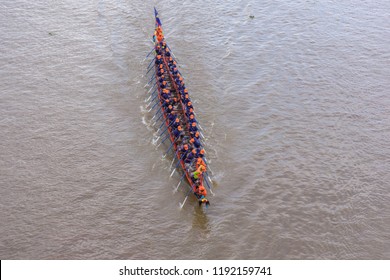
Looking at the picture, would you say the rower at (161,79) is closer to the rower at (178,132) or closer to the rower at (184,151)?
the rower at (178,132)

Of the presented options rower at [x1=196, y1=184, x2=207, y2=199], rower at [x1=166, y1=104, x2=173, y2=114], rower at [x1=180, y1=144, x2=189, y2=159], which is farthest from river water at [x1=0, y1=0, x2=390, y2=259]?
rower at [x1=166, y1=104, x2=173, y2=114]

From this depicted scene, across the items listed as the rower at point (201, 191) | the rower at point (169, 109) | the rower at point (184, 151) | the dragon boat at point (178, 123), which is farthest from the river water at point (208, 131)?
the rower at point (169, 109)

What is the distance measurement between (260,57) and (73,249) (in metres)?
16.7

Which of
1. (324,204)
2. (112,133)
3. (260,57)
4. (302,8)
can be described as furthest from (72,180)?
(302,8)

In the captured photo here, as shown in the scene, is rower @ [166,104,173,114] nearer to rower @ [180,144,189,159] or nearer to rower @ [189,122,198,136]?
rower @ [189,122,198,136]

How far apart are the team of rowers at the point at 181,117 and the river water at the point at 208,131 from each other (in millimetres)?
1054

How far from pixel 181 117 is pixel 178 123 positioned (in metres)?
1.53

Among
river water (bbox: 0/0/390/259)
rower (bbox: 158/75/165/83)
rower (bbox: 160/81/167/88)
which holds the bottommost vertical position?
river water (bbox: 0/0/390/259)

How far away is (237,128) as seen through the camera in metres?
20.5

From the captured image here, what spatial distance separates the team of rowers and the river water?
1054 millimetres

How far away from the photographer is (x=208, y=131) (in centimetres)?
2023

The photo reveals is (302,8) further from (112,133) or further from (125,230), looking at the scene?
(125,230)

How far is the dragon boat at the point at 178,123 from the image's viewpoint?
1652 centimetres

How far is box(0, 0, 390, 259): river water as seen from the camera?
50.9 feet
